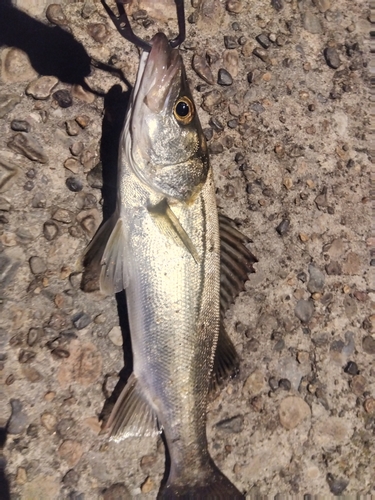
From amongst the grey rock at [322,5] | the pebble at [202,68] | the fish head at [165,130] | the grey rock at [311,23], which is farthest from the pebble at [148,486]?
the grey rock at [322,5]

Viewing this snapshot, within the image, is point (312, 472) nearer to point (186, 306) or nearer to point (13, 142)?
point (186, 306)

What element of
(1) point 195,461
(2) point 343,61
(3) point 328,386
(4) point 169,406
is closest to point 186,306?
(4) point 169,406

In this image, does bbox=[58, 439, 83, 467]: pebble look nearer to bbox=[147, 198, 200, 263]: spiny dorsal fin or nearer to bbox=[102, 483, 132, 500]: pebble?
bbox=[102, 483, 132, 500]: pebble

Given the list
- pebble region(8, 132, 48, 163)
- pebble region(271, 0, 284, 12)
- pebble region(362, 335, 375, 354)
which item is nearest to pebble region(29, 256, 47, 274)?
pebble region(8, 132, 48, 163)

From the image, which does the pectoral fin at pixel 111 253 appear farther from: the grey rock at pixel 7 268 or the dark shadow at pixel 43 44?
the dark shadow at pixel 43 44

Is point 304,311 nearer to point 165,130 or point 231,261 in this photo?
point 231,261
